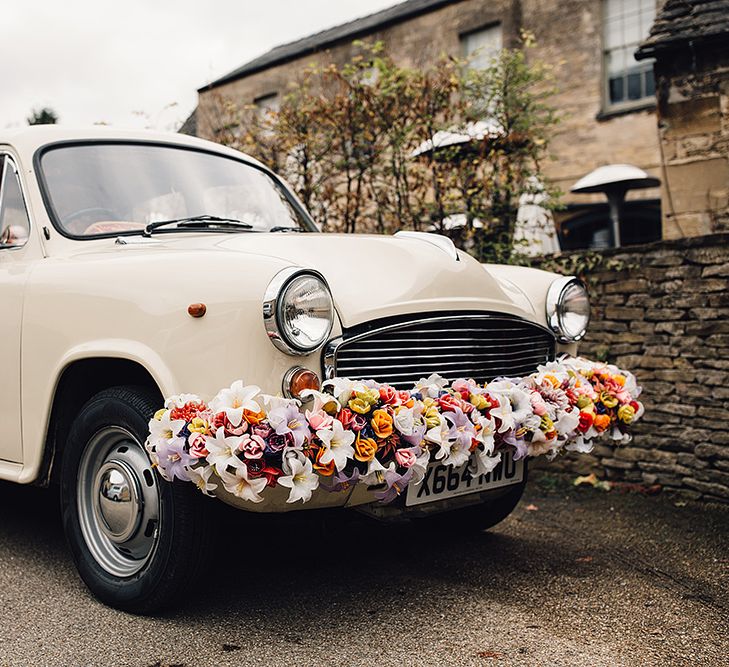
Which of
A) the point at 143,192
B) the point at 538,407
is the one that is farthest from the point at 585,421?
the point at 143,192

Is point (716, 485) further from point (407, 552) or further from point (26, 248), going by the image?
point (26, 248)

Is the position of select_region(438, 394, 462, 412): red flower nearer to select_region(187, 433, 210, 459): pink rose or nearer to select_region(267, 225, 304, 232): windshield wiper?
select_region(187, 433, 210, 459): pink rose

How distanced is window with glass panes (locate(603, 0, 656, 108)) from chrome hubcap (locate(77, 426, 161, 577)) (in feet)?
40.3

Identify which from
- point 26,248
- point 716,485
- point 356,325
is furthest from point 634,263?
point 26,248

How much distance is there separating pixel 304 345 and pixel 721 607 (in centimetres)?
192

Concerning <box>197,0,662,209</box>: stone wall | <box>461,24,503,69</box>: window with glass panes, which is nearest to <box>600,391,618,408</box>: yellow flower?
<box>197,0,662,209</box>: stone wall

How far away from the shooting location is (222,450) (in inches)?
103

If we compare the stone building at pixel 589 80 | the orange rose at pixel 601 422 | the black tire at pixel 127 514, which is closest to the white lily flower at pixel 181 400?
the black tire at pixel 127 514

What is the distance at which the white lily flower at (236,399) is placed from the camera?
2.64 meters

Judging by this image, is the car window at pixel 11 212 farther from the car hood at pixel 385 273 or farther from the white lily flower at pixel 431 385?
the white lily flower at pixel 431 385

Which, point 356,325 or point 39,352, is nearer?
point 356,325

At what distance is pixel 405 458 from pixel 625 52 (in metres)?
12.7

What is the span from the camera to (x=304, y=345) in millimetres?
2779

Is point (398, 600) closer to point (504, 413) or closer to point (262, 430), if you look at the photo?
point (504, 413)
